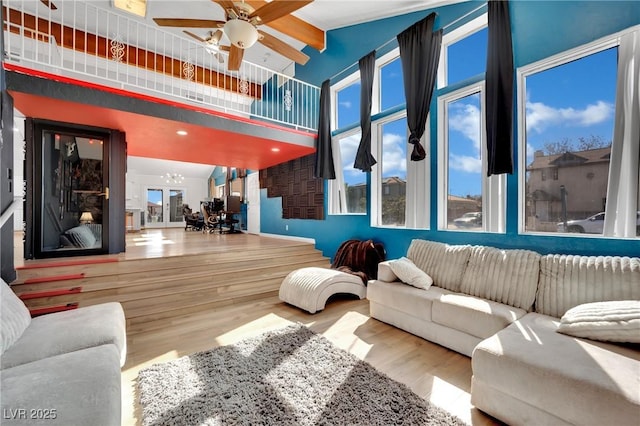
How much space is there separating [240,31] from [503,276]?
3529 millimetres

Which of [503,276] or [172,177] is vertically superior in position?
[172,177]

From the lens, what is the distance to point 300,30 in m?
4.89

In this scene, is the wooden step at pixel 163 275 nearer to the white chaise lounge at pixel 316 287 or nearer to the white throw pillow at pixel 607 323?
the white chaise lounge at pixel 316 287

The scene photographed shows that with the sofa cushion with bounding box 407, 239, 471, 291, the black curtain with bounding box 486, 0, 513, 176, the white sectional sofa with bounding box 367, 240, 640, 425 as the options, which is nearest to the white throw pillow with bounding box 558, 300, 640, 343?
the white sectional sofa with bounding box 367, 240, 640, 425

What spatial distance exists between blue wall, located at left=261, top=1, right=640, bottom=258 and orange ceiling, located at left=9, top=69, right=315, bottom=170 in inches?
70.9

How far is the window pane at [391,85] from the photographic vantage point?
414 cm

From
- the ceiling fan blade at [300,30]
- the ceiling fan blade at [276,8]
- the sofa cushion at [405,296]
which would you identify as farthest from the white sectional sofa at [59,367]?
the ceiling fan blade at [300,30]

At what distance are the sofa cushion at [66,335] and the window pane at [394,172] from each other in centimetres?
365

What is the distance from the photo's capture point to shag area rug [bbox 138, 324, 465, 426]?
1.51 m

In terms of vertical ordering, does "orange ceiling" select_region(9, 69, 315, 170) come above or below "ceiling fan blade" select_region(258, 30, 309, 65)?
below

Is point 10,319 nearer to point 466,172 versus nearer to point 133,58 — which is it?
point 466,172

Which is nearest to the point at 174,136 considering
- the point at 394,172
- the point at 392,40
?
the point at 394,172

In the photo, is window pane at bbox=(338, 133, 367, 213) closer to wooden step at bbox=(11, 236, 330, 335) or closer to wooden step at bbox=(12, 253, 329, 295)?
wooden step at bbox=(12, 253, 329, 295)

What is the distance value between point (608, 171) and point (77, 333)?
4.45 meters
